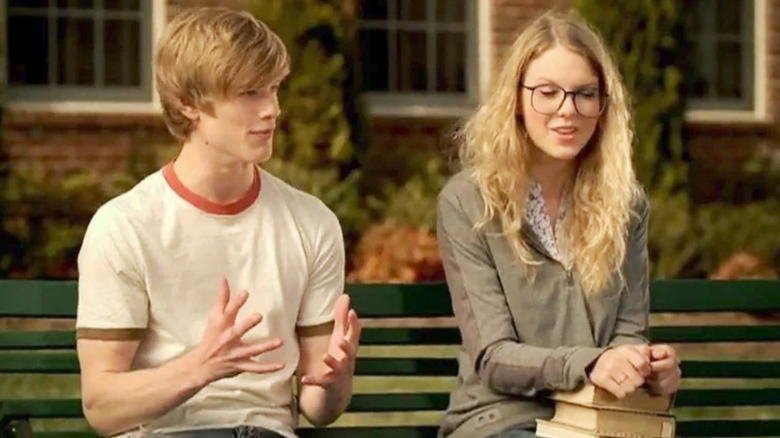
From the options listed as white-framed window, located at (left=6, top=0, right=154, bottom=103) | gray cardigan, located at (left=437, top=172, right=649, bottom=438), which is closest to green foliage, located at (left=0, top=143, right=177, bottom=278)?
white-framed window, located at (left=6, top=0, right=154, bottom=103)

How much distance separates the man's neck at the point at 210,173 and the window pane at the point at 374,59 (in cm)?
838

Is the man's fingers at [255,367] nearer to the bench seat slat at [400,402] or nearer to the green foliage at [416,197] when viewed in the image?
the bench seat slat at [400,402]

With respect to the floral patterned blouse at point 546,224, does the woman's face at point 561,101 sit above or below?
above

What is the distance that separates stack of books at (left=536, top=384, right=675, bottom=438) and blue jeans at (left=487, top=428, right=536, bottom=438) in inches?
2.5

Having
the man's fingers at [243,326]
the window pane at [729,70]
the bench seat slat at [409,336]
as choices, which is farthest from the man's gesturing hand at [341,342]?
the window pane at [729,70]

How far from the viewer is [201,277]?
4.07 metres

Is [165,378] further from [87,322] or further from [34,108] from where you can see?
[34,108]

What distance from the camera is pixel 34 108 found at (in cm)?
1159

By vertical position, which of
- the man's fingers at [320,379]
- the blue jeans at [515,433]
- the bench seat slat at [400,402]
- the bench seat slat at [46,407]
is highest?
the man's fingers at [320,379]

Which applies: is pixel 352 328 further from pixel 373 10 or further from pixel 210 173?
pixel 373 10

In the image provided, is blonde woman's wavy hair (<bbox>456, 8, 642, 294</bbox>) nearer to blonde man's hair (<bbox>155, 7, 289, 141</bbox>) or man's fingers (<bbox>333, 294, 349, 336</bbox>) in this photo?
man's fingers (<bbox>333, 294, 349, 336</bbox>)

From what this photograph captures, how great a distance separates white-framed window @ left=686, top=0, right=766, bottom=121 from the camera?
13125 mm

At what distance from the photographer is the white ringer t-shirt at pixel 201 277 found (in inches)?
157

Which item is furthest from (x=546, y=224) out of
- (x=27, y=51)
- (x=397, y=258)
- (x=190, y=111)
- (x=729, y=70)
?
(x=729, y=70)
